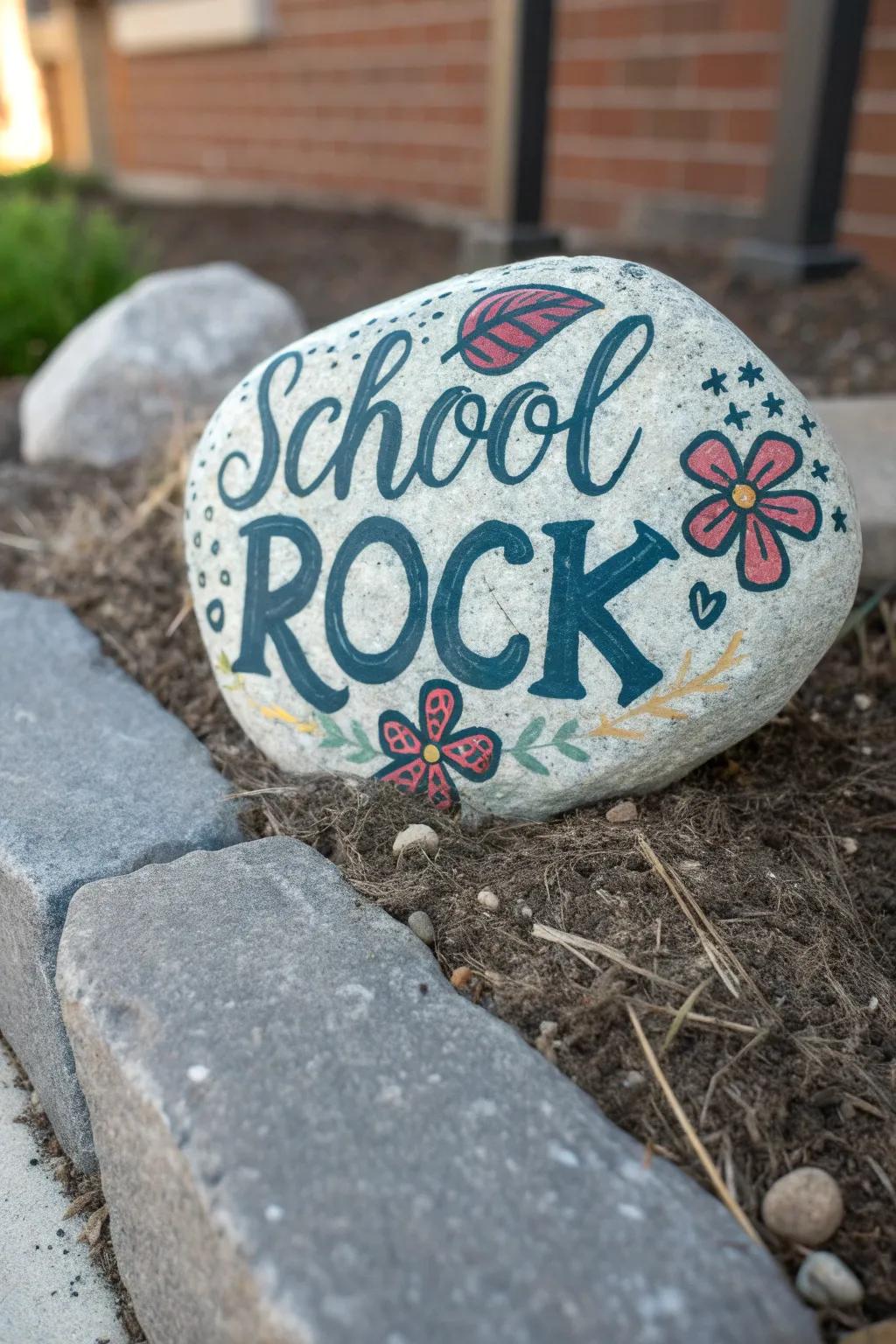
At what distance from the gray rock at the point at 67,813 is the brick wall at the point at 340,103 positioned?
4.80 metres

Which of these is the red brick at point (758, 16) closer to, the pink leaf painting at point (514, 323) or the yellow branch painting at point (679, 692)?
the pink leaf painting at point (514, 323)

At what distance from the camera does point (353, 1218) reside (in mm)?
1034

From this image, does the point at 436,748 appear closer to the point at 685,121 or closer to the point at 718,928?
the point at 718,928

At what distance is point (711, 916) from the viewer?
4.73 feet

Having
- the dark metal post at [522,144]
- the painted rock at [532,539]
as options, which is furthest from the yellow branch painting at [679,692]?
the dark metal post at [522,144]

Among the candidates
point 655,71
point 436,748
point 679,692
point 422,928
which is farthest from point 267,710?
point 655,71

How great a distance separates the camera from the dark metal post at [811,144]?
144 inches

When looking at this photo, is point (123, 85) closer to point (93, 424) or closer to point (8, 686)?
point (93, 424)

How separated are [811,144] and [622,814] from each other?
10.3ft

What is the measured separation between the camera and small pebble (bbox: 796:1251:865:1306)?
3.46 ft

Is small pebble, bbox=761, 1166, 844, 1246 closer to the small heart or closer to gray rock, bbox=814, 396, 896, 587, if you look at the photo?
the small heart

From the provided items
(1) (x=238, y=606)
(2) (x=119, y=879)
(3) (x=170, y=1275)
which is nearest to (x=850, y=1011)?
(3) (x=170, y=1275)

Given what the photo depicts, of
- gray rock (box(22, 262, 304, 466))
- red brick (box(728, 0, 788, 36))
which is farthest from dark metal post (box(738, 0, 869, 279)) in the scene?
gray rock (box(22, 262, 304, 466))

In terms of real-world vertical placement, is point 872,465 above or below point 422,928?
above
